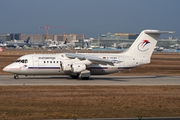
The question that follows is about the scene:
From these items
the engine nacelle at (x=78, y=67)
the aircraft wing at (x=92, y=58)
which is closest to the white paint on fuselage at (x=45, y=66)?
the aircraft wing at (x=92, y=58)

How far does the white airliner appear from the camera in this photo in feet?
132

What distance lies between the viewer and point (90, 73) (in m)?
42.2

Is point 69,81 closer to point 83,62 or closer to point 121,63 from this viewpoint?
point 83,62

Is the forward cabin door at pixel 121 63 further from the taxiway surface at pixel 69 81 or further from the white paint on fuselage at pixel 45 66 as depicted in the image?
the taxiway surface at pixel 69 81

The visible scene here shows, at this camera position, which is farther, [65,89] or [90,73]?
[90,73]

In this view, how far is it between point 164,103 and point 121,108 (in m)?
3.62

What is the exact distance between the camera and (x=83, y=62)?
4122 centimetres

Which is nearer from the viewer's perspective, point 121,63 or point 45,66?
point 45,66

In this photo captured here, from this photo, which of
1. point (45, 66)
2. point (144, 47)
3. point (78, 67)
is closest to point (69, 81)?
point (78, 67)

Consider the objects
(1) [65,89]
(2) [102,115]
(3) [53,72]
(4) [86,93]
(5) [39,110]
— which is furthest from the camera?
(3) [53,72]

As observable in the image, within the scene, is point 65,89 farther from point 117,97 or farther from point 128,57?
point 128,57

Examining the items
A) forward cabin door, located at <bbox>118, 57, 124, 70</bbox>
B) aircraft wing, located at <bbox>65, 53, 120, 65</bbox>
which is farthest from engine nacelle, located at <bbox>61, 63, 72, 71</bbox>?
forward cabin door, located at <bbox>118, 57, 124, 70</bbox>

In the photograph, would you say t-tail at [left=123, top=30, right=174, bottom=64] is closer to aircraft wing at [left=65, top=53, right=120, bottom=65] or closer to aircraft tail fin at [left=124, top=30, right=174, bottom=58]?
aircraft tail fin at [left=124, top=30, right=174, bottom=58]

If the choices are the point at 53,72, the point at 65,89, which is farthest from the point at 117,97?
the point at 53,72
